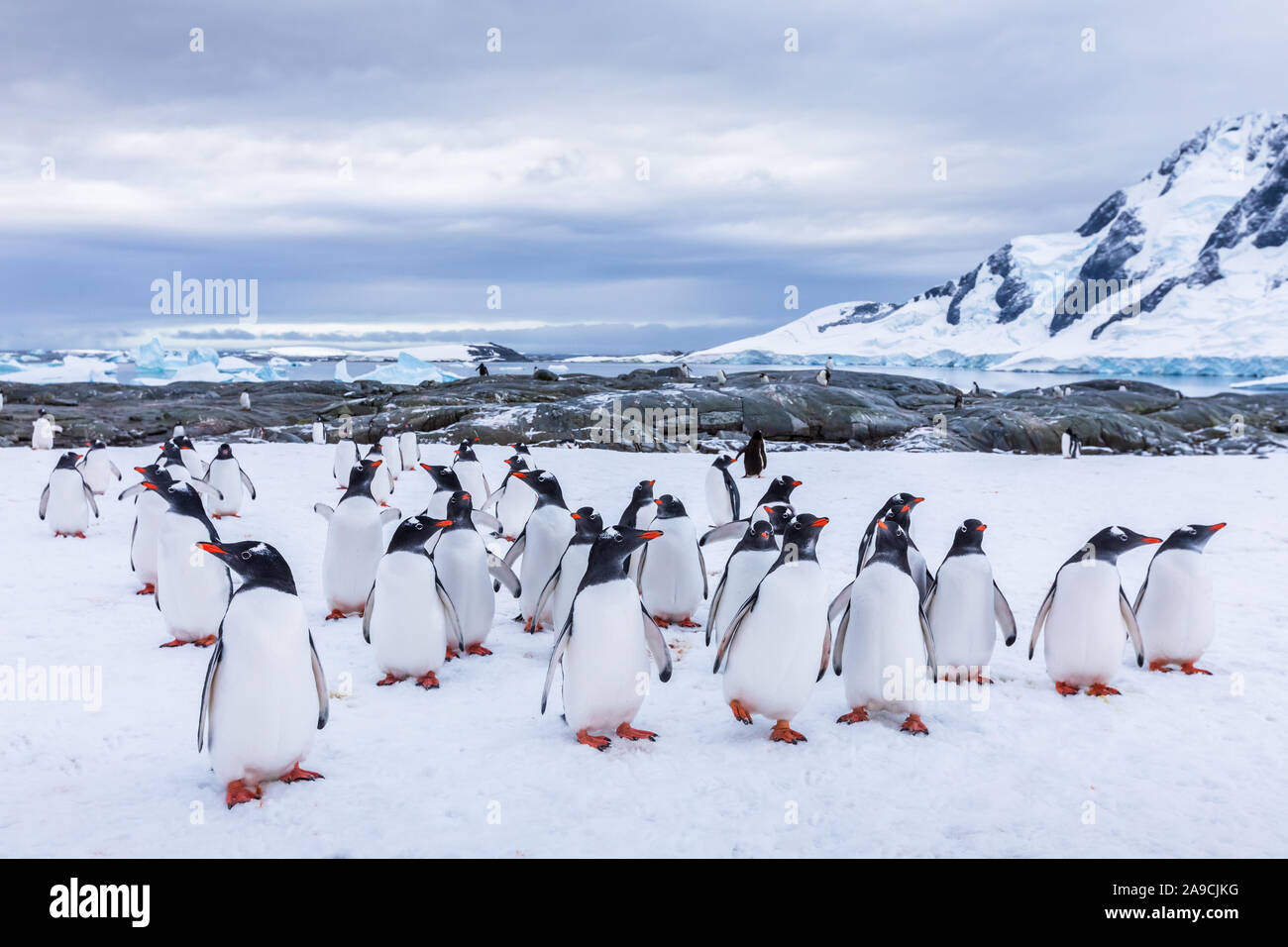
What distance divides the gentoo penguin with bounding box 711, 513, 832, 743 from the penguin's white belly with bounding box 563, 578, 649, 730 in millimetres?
519

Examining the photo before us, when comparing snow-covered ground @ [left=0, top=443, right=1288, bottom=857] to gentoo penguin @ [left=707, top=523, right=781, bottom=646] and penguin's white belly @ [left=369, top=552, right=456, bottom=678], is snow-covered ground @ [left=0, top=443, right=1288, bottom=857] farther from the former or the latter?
gentoo penguin @ [left=707, top=523, right=781, bottom=646]

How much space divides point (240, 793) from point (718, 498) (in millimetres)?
7452

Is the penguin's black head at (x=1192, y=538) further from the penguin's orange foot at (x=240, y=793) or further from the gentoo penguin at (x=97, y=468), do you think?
the gentoo penguin at (x=97, y=468)

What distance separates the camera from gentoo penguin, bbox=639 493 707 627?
6.02m

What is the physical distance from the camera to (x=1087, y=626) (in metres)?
4.70

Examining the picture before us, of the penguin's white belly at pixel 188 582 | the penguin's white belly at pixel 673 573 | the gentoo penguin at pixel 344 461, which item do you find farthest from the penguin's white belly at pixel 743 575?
the gentoo penguin at pixel 344 461

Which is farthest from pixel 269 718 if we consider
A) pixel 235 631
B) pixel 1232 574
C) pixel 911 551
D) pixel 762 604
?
pixel 1232 574

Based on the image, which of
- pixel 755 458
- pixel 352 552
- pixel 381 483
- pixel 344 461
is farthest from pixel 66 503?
pixel 755 458

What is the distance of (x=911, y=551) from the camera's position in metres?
5.57

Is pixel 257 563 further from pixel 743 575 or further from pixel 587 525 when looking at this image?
pixel 743 575

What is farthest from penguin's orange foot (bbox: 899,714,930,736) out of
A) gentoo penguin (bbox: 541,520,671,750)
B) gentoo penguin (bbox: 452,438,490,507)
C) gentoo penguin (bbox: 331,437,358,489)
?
gentoo penguin (bbox: 331,437,358,489)

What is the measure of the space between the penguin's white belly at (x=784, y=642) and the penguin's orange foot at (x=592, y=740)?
29.0 inches

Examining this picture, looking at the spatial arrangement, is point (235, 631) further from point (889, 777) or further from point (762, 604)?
point (889, 777)
